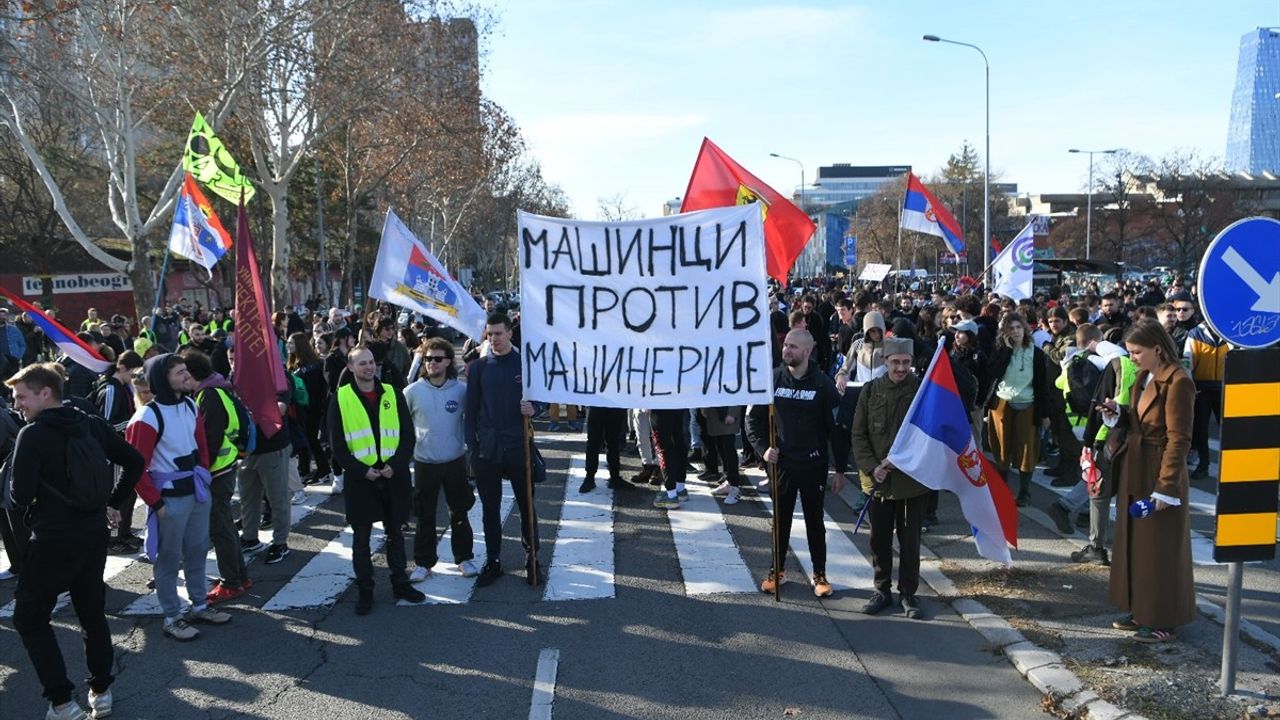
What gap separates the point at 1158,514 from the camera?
5535 mm

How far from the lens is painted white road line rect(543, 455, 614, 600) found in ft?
22.9

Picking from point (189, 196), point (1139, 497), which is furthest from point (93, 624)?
point (189, 196)

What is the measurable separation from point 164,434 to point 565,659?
2.97 metres

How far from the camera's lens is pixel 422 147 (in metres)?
→ 34.8

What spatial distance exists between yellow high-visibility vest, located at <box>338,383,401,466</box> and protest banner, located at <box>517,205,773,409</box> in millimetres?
974

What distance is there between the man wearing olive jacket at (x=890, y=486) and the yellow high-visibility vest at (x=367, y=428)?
3.23 meters

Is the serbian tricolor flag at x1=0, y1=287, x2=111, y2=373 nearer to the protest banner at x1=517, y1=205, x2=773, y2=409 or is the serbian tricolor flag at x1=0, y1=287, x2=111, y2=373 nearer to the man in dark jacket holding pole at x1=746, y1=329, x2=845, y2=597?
the protest banner at x1=517, y1=205, x2=773, y2=409

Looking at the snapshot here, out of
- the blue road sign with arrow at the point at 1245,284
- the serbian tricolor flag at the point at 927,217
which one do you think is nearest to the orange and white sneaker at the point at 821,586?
the blue road sign with arrow at the point at 1245,284

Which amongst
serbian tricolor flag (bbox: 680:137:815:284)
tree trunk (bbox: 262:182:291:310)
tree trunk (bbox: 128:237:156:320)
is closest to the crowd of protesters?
serbian tricolor flag (bbox: 680:137:815:284)

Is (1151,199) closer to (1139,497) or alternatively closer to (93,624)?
(1139,497)

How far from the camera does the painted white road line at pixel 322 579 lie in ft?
22.4

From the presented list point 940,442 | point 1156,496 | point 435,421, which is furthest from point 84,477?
point 1156,496

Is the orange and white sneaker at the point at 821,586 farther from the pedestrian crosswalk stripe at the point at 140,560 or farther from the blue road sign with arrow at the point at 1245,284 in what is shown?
the pedestrian crosswalk stripe at the point at 140,560

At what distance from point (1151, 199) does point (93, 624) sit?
2517 inches
